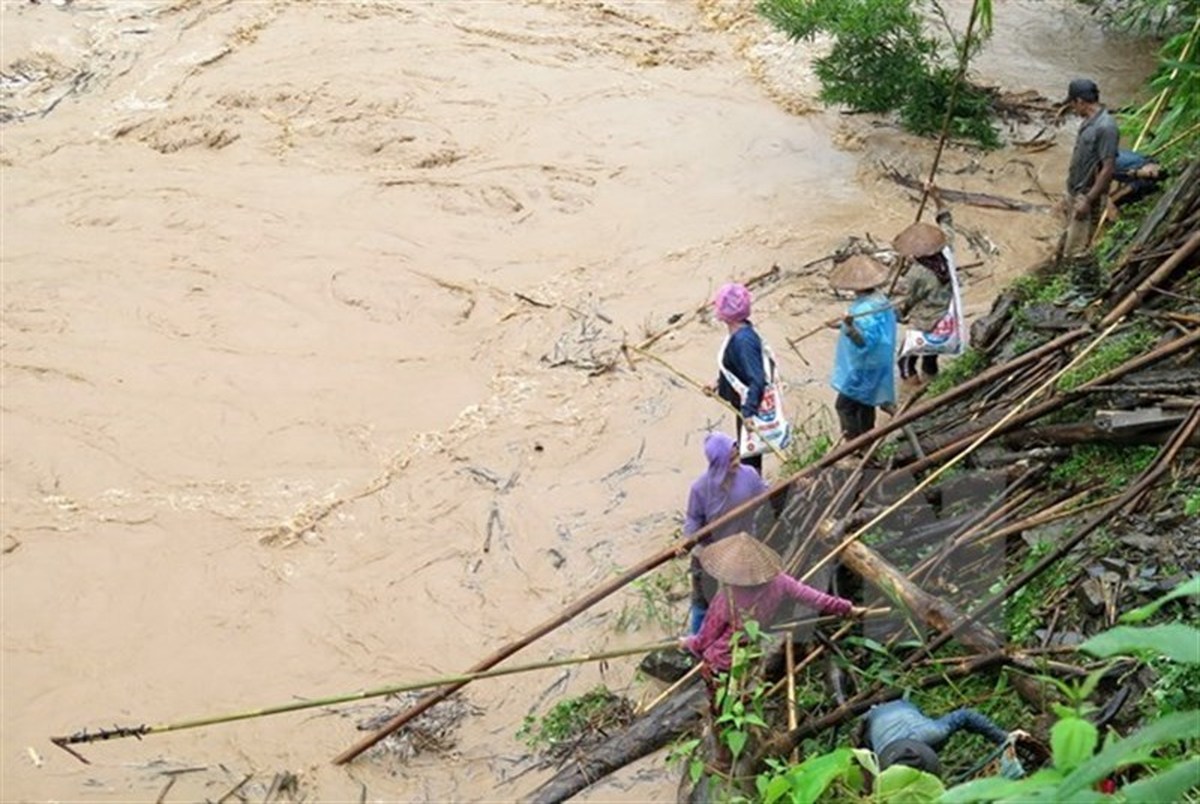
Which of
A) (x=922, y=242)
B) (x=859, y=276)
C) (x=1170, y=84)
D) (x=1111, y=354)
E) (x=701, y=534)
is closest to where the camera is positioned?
(x=701, y=534)

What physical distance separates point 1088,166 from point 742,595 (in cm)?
434

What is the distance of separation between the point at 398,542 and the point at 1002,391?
3.38 metres

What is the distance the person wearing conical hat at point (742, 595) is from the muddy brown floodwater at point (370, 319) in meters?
0.63

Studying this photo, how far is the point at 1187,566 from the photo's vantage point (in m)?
4.23

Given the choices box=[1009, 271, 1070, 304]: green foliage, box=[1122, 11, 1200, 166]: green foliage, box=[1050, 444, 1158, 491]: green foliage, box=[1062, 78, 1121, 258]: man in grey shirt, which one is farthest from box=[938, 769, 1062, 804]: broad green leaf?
box=[1062, 78, 1121, 258]: man in grey shirt

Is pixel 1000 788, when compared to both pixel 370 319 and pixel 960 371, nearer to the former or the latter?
pixel 960 371

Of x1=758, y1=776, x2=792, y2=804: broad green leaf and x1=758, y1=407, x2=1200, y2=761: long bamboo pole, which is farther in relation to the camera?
x1=758, y1=407, x2=1200, y2=761: long bamboo pole

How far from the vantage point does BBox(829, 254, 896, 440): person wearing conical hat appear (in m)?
6.14

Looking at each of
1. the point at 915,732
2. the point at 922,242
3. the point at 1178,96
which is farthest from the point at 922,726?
the point at 1178,96

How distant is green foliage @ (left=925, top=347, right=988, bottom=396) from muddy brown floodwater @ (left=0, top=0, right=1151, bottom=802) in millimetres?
816

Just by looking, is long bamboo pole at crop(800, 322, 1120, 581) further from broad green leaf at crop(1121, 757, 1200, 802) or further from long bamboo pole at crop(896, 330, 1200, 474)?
broad green leaf at crop(1121, 757, 1200, 802)

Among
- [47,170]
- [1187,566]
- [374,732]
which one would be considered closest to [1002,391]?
[1187,566]

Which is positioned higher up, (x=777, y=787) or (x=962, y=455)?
(x=777, y=787)

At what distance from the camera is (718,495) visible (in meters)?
5.30
